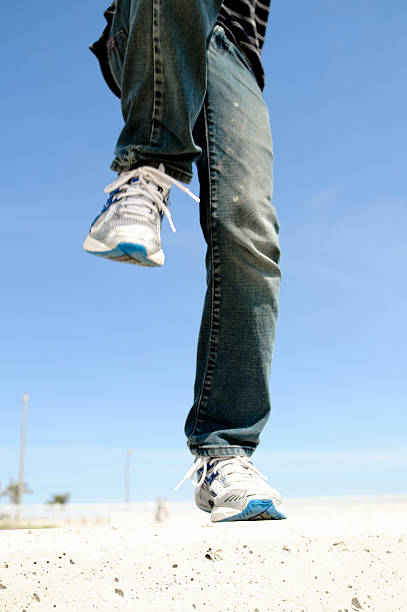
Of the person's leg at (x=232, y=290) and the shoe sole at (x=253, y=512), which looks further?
the person's leg at (x=232, y=290)

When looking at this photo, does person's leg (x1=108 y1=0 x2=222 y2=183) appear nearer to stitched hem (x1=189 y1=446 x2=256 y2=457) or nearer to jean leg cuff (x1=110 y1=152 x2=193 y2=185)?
jean leg cuff (x1=110 y1=152 x2=193 y2=185)

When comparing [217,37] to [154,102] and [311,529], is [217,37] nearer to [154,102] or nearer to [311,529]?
[154,102]

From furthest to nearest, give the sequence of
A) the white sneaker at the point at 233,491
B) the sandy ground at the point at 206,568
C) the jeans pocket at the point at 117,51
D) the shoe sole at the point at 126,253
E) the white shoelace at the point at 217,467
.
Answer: the jeans pocket at the point at 117,51, the white shoelace at the point at 217,467, the white sneaker at the point at 233,491, the shoe sole at the point at 126,253, the sandy ground at the point at 206,568

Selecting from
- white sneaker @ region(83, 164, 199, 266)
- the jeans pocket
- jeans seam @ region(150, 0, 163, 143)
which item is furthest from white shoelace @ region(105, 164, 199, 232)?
the jeans pocket

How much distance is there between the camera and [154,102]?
5.68 ft

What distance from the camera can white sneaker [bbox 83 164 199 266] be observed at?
1.60 meters

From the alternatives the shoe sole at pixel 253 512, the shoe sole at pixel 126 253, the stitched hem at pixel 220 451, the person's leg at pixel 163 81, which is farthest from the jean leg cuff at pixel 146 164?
the shoe sole at pixel 253 512

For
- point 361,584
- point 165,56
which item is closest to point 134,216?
point 165,56

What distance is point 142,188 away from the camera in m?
1.75

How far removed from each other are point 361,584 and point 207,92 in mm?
1614

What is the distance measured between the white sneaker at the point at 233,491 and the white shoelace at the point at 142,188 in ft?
2.79

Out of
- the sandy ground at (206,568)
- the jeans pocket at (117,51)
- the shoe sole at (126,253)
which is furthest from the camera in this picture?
the jeans pocket at (117,51)

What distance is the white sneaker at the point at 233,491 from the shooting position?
1.69m

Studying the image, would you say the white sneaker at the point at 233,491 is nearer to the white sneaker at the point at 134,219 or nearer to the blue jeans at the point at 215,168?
the blue jeans at the point at 215,168
